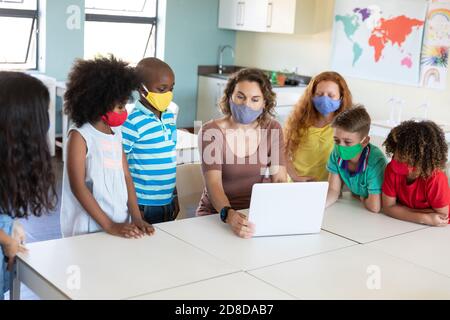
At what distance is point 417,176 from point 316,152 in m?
0.60

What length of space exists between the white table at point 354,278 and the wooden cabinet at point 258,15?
178 inches

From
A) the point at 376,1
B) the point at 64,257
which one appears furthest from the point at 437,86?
the point at 64,257

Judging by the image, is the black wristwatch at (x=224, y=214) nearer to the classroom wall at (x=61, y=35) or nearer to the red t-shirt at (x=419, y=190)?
the red t-shirt at (x=419, y=190)

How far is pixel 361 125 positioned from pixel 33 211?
53.2 inches

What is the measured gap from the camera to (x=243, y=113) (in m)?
2.51

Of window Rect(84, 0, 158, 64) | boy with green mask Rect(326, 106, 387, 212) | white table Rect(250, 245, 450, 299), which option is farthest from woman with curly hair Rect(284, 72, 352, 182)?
window Rect(84, 0, 158, 64)

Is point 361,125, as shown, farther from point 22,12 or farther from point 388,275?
point 22,12

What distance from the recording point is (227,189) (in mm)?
2588

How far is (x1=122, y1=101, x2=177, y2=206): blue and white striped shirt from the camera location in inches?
93.5

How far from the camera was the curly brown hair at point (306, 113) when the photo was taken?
292 centimetres

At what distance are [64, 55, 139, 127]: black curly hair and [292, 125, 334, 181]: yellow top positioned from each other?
3.36ft

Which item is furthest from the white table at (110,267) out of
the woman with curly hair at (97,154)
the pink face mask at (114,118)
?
the pink face mask at (114,118)

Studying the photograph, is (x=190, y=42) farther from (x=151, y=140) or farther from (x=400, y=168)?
(x=400, y=168)

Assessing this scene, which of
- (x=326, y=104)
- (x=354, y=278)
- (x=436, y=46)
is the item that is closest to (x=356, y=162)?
(x=326, y=104)
